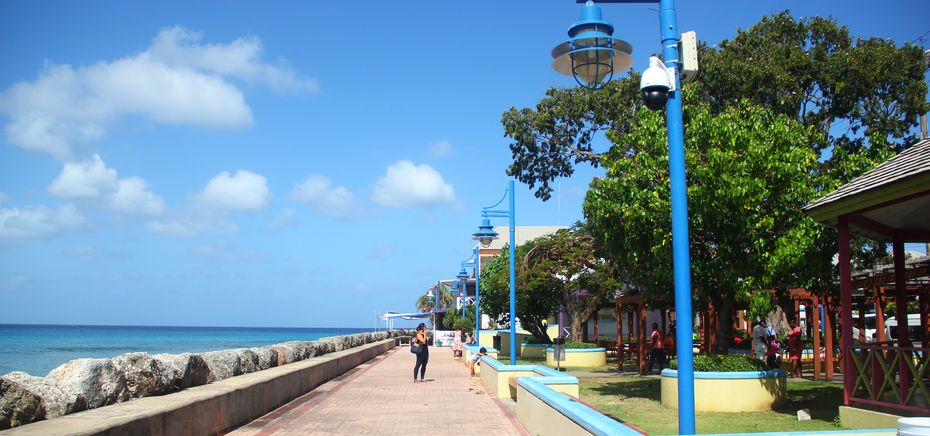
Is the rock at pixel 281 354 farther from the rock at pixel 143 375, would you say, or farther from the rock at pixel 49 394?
the rock at pixel 49 394

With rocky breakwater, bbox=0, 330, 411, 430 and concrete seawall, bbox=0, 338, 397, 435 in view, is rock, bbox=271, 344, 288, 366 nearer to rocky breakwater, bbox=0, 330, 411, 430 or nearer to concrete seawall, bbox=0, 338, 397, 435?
concrete seawall, bbox=0, 338, 397, 435

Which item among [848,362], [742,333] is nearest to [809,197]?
[848,362]

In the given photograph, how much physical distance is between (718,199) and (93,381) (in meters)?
10.1

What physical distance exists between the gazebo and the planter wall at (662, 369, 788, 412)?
63.7 inches

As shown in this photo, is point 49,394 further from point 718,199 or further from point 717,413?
point 718,199

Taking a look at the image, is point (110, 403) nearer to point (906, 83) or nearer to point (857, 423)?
point (857, 423)

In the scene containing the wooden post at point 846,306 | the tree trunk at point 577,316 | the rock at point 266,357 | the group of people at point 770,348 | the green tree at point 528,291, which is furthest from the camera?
the tree trunk at point 577,316

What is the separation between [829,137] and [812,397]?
11.5 metres

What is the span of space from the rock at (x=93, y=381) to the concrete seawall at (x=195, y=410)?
1.09 feet

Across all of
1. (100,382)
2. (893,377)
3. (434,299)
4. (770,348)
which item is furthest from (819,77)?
(434,299)

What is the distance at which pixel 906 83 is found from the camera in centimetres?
2403

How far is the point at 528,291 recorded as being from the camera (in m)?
31.3

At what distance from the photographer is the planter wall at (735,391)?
45.1 ft

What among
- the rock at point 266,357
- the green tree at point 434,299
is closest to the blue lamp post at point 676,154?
the rock at point 266,357
